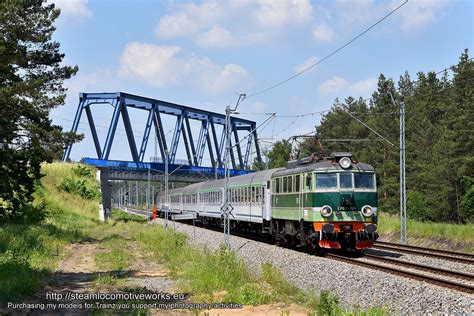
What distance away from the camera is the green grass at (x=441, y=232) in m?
25.7

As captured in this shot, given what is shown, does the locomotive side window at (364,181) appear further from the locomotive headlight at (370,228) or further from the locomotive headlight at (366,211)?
the locomotive headlight at (370,228)

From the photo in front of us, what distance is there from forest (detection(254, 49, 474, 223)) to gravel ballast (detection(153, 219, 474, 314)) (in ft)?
75.1

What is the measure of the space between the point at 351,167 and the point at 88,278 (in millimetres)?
9723

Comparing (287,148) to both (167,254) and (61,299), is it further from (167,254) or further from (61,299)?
(61,299)

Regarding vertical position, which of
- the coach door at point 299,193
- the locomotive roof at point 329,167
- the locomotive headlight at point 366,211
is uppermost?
the locomotive roof at point 329,167

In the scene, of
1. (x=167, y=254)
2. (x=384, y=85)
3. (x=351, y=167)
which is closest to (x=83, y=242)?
(x=167, y=254)

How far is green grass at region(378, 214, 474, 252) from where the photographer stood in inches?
1013

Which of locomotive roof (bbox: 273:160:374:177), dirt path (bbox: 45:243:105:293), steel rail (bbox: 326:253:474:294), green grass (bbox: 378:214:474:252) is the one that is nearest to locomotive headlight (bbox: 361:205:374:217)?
locomotive roof (bbox: 273:160:374:177)

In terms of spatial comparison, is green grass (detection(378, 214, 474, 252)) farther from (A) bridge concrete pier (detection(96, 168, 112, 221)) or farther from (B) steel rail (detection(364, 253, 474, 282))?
(A) bridge concrete pier (detection(96, 168, 112, 221))

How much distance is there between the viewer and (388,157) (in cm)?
6231

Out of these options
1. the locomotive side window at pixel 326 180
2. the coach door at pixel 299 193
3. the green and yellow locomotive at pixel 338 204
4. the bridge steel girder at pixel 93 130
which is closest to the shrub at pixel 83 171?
the bridge steel girder at pixel 93 130

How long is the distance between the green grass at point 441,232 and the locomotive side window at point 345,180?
807cm

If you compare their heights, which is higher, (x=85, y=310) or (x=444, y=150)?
(x=444, y=150)

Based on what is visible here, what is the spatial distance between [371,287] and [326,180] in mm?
6990
